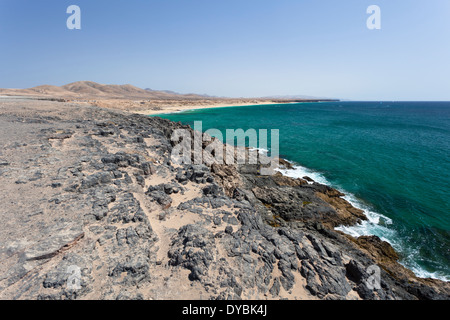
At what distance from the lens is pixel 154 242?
7371 millimetres

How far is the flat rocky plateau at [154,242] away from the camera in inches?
224

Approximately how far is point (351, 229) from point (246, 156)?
43.1 feet

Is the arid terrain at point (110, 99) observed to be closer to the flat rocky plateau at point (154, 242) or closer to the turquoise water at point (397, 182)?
the turquoise water at point (397, 182)

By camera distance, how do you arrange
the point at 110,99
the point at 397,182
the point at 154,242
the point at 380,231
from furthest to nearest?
1. the point at 110,99
2. the point at 397,182
3. the point at 380,231
4. the point at 154,242

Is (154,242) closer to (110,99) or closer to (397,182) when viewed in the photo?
(397,182)

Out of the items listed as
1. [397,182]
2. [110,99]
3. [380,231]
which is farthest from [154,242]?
[110,99]

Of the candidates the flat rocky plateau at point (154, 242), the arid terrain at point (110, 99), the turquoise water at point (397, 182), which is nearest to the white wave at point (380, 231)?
the turquoise water at point (397, 182)

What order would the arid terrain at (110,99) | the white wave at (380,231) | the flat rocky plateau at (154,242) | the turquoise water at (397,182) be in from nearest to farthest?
the flat rocky plateau at (154,242) < the white wave at (380,231) < the turquoise water at (397,182) < the arid terrain at (110,99)

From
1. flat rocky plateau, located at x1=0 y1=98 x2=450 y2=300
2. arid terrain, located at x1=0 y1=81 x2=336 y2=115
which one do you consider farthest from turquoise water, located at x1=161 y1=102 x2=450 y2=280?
arid terrain, located at x1=0 y1=81 x2=336 y2=115

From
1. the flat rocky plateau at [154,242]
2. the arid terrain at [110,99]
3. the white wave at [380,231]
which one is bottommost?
the white wave at [380,231]

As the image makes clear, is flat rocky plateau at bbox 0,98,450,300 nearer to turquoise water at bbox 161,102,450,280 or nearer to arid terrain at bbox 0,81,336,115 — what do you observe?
turquoise water at bbox 161,102,450,280

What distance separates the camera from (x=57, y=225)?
6.78 m
